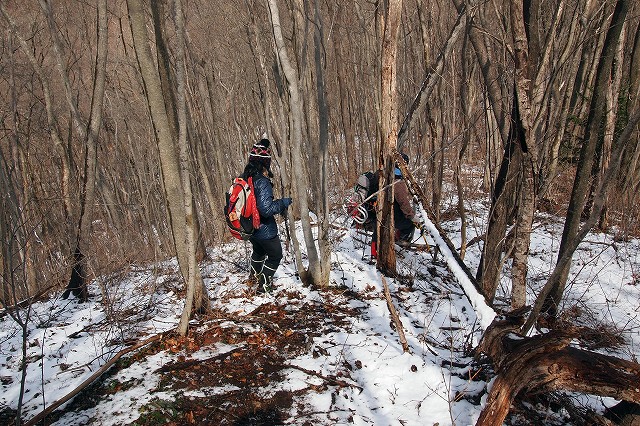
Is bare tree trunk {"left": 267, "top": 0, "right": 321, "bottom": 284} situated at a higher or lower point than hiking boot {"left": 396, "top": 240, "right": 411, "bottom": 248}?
higher

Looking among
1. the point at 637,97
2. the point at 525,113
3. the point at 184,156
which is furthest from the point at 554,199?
the point at 184,156

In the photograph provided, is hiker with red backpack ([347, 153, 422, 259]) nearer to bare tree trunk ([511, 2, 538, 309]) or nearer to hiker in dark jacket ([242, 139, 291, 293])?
hiker in dark jacket ([242, 139, 291, 293])

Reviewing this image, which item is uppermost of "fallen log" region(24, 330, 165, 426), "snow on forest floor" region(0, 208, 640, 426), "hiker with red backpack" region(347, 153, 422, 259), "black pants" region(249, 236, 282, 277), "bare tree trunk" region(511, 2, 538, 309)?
"bare tree trunk" region(511, 2, 538, 309)

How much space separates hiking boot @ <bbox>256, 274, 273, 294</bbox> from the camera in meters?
5.14

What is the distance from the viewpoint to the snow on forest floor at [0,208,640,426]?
115 inches

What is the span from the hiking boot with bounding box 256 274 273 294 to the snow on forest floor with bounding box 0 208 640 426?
16 centimetres

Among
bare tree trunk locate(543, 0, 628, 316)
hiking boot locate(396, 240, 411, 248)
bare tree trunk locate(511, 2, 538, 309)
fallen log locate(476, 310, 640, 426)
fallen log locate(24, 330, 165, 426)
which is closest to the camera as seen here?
fallen log locate(476, 310, 640, 426)

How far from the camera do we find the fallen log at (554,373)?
6.69ft

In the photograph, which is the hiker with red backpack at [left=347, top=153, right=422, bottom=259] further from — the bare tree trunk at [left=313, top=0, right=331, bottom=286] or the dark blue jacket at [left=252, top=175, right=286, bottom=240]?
the dark blue jacket at [left=252, top=175, right=286, bottom=240]

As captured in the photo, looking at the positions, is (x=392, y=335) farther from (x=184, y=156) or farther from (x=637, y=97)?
(x=637, y=97)

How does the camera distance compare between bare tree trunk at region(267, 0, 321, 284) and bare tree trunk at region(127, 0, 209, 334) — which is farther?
bare tree trunk at region(267, 0, 321, 284)

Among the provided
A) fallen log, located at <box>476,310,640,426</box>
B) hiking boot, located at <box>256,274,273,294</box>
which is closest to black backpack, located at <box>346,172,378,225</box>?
hiking boot, located at <box>256,274,273,294</box>

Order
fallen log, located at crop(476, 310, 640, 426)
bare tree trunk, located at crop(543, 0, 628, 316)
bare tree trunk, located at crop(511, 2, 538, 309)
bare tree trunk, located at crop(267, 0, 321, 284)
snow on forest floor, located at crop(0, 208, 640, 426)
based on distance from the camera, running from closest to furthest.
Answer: fallen log, located at crop(476, 310, 640, 426) → snow on forest floor, located at crop(0, 208, 640, 426) → bare tree trunk, located at crop(511, 2, 538, 309) → bare tree trunk, located at crop(543, 0, 628, 316) → bare tree trunk, located at crop(267, 0, 321, 284)

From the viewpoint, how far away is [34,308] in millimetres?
5340
